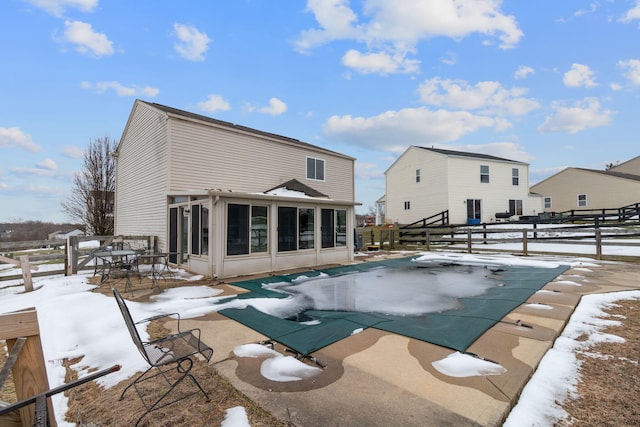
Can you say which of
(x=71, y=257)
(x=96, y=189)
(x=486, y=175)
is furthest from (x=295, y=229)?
(x=96, y=189)

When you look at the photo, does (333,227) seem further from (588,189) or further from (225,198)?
(588,189)

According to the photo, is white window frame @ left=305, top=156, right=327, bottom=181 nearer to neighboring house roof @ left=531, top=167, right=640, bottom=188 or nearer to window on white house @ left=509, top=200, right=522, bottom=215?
window on white house @ left=509, top=200, right=522, bottom=215

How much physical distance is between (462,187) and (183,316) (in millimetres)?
20928

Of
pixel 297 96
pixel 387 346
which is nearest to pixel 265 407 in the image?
pixel 387 346

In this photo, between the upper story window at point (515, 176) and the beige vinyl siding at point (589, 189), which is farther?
the beige vinyl siding at point (589, 189)

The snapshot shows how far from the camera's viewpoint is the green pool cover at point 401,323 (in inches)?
146

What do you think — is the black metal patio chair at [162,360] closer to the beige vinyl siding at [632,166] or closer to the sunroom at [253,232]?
the sunroom at [253,232]

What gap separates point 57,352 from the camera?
360cm

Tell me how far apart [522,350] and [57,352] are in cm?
550

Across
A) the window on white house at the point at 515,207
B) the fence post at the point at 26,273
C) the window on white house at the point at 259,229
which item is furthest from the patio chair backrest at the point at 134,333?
the window on white house at the point at 515,207

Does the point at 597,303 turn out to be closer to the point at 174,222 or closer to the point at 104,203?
the point at 174,222

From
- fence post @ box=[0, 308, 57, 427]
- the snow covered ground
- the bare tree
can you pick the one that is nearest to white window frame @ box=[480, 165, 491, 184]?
the snow covered ground

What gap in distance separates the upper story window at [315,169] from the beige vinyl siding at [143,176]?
266 inches

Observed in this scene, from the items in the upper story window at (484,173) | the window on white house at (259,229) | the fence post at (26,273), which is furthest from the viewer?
the upper story window at (484,173)
